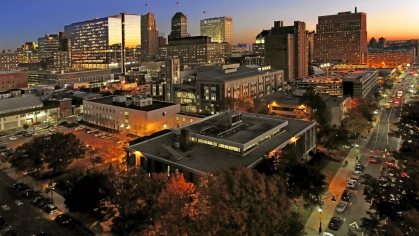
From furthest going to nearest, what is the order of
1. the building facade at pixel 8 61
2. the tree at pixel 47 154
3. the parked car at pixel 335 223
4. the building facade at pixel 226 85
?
the building facade at pixel 8 61 → the building facade at pixel 226 85 → the tree at pixel 47 154 → the parked car at pixel 335 223

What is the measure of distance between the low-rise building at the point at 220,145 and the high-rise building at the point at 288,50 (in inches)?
1914

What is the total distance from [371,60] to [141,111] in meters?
122

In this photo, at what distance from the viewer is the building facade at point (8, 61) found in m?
97.9

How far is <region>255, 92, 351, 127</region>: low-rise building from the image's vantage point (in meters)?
39.2

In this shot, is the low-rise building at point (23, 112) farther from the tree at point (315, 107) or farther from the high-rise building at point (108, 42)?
the high-rise building at point (108, 42)

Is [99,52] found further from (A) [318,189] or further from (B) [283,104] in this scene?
(A) [318,189]

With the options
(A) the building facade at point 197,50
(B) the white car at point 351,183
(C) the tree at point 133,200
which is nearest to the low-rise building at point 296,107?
(B) the white car at point 351,183

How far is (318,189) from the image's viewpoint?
18.8 metres

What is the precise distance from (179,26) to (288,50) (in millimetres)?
80821

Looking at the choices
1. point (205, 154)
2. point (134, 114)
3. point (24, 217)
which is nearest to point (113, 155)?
point (24, 217)

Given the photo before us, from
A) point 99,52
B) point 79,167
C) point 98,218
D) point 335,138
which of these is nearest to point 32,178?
point 79,167

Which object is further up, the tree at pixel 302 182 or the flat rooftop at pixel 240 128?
the flat rooftop at pixel 240 128

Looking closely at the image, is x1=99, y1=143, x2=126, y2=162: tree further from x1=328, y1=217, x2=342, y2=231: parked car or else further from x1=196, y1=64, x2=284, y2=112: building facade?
x1=196, y1=64, x2=284, y2=112: building facade

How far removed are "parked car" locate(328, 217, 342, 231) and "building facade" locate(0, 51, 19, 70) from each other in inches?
4211
